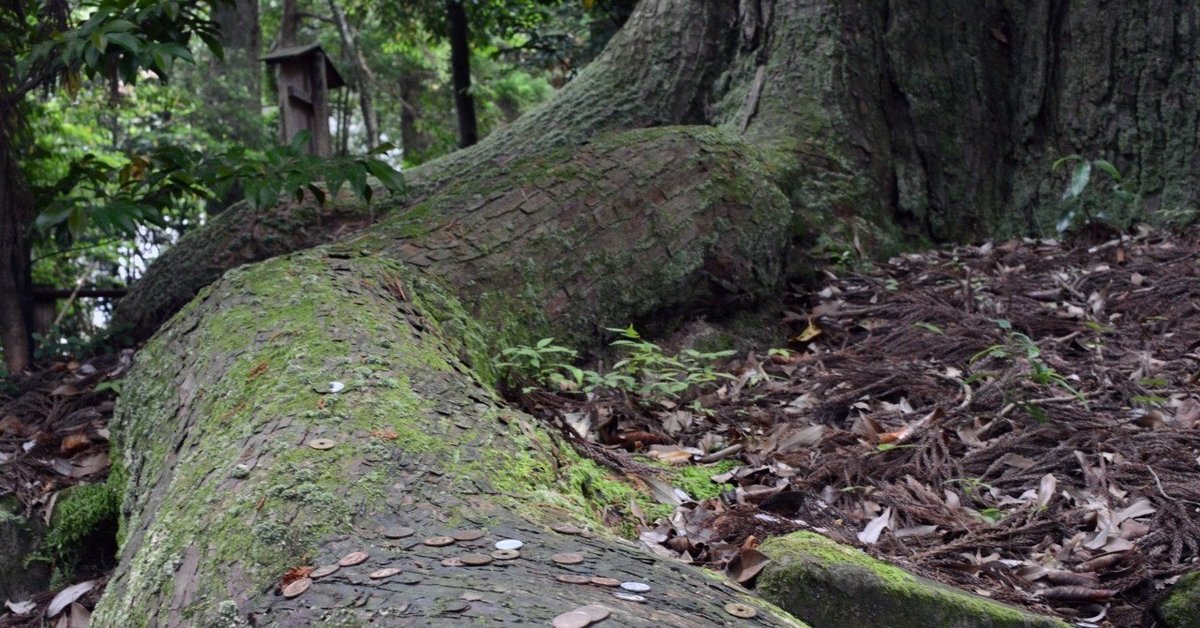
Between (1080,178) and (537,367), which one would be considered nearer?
(537,367)

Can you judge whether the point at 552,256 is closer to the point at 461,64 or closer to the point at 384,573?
the point at 384,573

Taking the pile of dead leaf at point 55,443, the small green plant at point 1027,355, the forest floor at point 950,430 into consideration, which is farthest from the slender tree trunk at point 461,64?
the small green plant at point 1027,355

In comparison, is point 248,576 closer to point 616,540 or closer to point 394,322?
point 616,540

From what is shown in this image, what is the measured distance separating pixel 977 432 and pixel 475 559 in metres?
2.18

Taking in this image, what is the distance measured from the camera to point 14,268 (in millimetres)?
4910

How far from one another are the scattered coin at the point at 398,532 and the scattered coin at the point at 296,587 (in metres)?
0.18

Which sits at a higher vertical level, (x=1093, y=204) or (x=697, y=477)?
(x=1093, y=204)

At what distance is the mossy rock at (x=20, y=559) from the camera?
3.39 meters

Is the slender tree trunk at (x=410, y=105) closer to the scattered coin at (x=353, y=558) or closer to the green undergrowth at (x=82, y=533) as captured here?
the green undergrowth at (x=82, y=533)

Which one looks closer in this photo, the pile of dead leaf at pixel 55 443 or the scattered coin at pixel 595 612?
the scattered coin at pixel 595 612

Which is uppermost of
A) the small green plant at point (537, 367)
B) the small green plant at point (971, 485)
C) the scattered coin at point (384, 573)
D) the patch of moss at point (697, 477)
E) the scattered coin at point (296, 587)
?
the scattered coin at point (384, 573)

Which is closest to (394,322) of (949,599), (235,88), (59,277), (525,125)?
(949,599)

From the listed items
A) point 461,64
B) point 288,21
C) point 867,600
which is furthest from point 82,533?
point 288,21

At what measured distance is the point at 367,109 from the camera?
15367 mm
